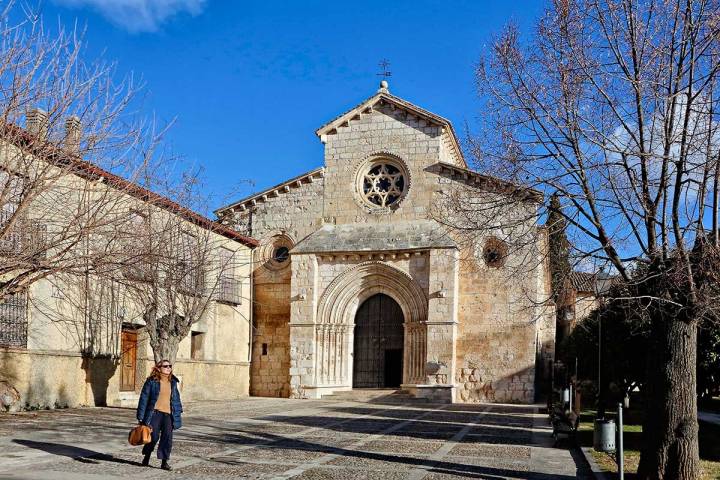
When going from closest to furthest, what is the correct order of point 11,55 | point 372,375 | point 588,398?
point 11,55 → point 372,375 → point 588,398

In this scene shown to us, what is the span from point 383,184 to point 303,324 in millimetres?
5996

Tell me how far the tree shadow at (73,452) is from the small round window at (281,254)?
18.1 metres

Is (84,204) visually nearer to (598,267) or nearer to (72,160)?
(72,160)

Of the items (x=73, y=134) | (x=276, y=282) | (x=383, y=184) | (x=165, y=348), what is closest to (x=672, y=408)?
(x=73, y=134)

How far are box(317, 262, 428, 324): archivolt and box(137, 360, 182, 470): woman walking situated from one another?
57.2 ft

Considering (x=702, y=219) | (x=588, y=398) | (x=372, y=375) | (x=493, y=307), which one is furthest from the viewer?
(x=588, y=398)

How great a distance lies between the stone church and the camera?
86.3 feet

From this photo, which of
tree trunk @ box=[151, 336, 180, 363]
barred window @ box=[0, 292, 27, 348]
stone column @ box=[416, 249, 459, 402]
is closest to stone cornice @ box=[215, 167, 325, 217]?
stone column @ box=[416, 249, 459, 402]

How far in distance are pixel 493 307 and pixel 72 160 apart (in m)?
19.4

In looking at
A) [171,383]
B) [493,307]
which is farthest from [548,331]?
[171,383]

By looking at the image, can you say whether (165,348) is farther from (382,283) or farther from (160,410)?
(382,283)

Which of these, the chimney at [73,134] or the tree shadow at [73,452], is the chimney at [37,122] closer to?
the chimney at [73,134]

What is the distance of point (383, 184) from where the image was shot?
28.8m

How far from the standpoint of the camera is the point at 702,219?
31.4ft
